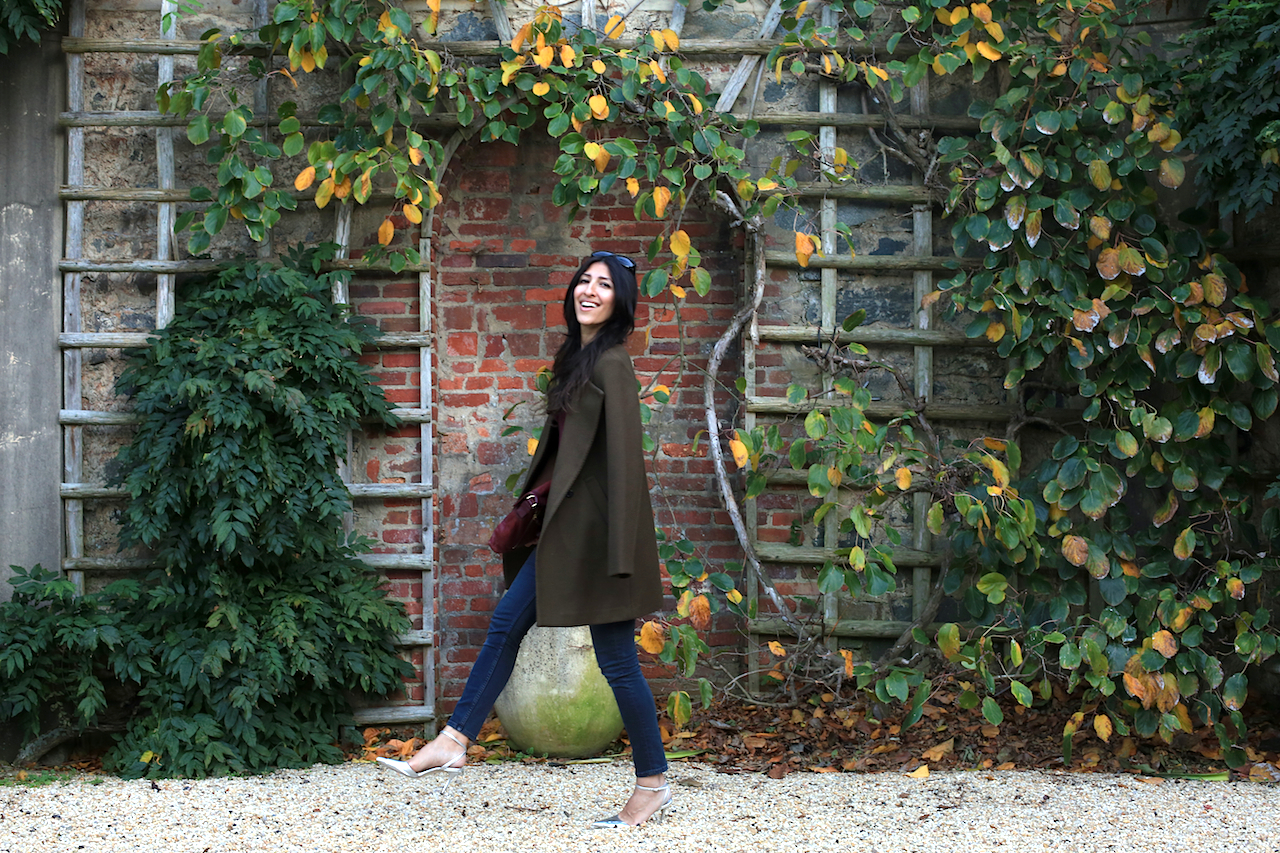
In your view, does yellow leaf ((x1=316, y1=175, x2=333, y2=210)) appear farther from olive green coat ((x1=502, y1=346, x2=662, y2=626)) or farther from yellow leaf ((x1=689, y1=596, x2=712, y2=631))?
yellow leaf ((x1=689, y1=596, x2=712, y2=631))

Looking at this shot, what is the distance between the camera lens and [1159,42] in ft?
13.0

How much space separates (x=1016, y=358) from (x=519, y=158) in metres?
2.09

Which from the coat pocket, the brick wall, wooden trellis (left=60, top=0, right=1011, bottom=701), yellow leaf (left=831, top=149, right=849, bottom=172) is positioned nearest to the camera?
the coat pocket

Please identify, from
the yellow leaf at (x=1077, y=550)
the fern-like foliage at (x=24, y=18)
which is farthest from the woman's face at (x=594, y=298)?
the fern-like foliage at (x=24, y=18)

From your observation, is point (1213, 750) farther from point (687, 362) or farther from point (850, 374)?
point (687, 362)

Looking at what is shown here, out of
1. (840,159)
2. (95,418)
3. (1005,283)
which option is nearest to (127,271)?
(95,418)

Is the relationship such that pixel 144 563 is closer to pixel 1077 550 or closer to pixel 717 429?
pixel 717 429

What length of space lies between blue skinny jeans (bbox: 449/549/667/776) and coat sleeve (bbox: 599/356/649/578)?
234 mm

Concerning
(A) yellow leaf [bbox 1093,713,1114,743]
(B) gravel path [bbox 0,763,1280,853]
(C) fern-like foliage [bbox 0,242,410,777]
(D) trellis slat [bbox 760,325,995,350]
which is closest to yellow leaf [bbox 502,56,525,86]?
(C) fern-like foliage [bbox 0,242,410,777]

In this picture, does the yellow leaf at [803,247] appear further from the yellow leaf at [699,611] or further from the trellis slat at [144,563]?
the trellis slat at [144,563]

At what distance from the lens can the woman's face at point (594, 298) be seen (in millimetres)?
2873

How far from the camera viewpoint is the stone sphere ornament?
3.63 metres

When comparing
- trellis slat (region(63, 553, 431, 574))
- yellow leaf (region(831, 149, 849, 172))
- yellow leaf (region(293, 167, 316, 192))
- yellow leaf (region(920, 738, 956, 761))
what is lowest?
yellow leaf (region(920, 738, 956, 761))

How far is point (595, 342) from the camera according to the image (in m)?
2.87
